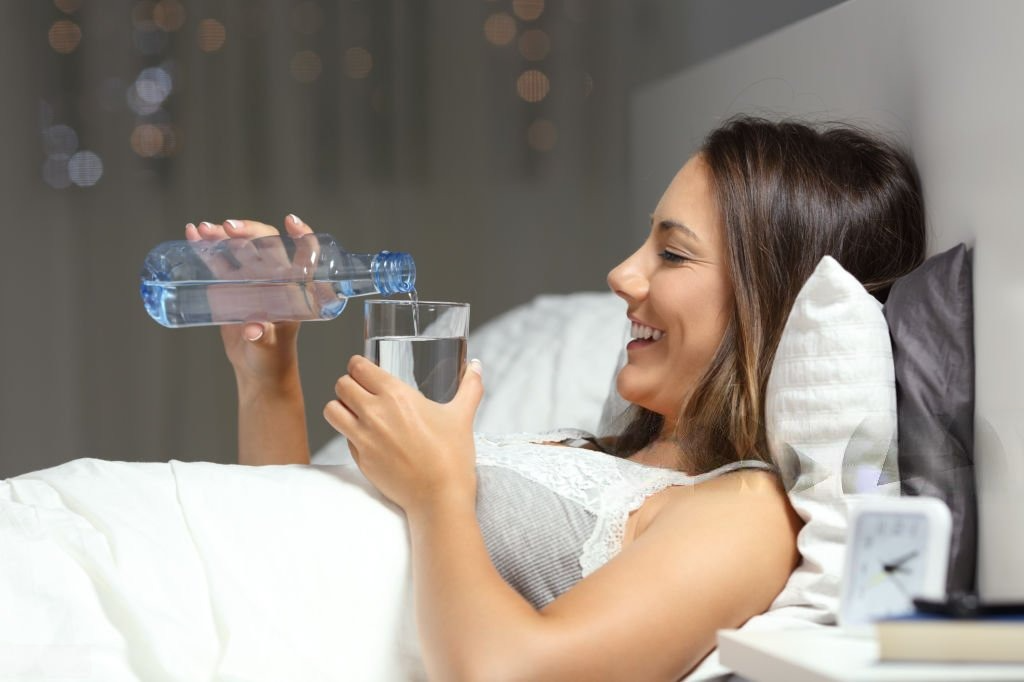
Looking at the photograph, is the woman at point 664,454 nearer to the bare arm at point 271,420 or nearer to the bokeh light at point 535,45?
the bare arm at point 271,420

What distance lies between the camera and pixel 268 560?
105 centimetres

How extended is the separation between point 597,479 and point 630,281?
0.25m

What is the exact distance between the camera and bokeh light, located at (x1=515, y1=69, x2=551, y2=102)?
3.11 m

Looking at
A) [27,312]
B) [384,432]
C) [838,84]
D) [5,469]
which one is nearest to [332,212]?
[27,312]

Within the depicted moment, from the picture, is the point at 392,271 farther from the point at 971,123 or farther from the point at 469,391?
the point at 971,123

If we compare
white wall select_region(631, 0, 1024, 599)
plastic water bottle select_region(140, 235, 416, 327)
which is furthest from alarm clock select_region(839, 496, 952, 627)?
plastic water bottle select_region(140, 235, 416, 327)

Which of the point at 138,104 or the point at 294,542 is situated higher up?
the point at 138,104

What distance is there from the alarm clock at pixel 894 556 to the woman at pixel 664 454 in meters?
0.26

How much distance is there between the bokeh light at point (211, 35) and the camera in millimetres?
2979

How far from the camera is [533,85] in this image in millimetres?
3115

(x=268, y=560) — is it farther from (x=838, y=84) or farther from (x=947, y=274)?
(x=838, y=84)

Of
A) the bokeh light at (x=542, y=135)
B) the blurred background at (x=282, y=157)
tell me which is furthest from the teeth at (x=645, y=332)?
the bokeh light at (x=542, y=135)

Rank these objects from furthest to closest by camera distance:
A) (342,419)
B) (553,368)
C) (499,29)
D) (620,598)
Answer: (499,29)
(553,368)
(342,419)
(620,598)

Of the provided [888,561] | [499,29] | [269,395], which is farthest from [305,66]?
[888,561]
